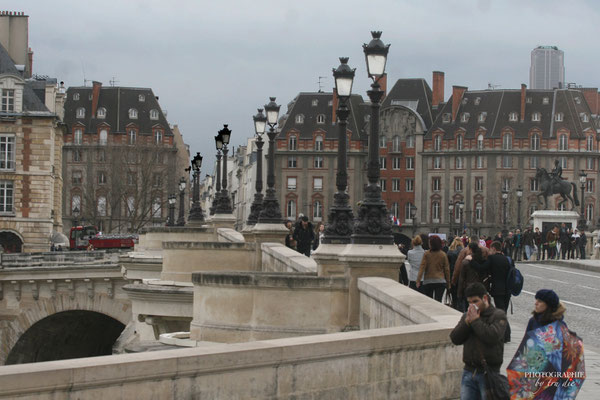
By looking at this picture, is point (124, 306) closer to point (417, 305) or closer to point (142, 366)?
point (417, 305)

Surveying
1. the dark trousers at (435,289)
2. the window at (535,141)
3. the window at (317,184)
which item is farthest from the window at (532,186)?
the dark trousers at (435,289)

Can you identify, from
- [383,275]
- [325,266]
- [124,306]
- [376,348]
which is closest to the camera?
[376,348]

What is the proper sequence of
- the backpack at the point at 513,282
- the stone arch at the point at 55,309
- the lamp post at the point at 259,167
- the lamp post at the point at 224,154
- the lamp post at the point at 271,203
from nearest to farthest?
the backpack at the point at 513,282 < the lamp post at the point at 271,203 < the lamp post at the point at 259,167 < the lamp post at the point at 224,154 < the stone arch at the point at 55,309

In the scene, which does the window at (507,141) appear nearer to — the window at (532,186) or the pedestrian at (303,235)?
the window at (532,186)

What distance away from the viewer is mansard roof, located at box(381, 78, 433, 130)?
11900 centimetres

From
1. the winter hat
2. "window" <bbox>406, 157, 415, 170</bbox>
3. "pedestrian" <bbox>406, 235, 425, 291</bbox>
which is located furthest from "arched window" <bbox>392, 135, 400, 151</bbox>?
the winter hat

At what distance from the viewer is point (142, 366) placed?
8195 mm

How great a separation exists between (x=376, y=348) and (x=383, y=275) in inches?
217

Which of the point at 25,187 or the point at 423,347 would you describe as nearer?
the point at 423,347

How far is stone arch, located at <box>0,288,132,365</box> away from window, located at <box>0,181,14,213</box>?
68.1 ft

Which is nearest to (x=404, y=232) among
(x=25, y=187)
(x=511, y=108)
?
(x=511, y=108)

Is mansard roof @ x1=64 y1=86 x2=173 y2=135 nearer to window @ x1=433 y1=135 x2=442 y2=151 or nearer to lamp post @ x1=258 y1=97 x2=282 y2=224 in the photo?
window @ x1=433 y1=135 x2=442 y2=151

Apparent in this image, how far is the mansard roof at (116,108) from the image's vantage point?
383 ft

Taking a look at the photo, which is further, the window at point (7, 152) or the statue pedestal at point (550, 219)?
the window at point (7, 152)
